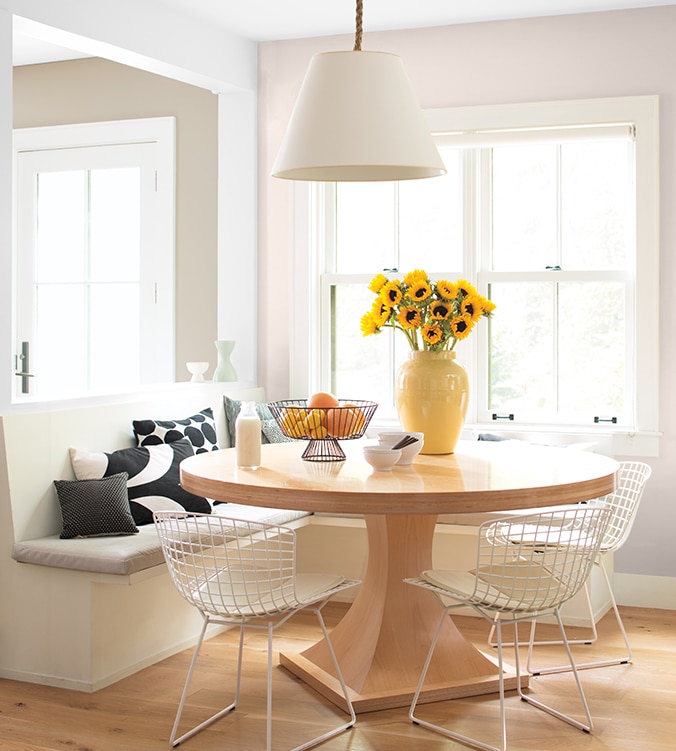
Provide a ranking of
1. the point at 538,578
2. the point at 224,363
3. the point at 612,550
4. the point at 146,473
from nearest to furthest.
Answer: the point at 538,578 < the point at 612,550 < the point at 146,473 < the point at 224,363

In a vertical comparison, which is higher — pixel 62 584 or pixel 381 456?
pixel 381 456

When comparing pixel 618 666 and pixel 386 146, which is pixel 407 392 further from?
pixel 618 666

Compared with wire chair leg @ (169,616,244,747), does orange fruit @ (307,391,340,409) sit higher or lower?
higher

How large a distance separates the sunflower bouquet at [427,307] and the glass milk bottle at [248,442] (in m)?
0.55

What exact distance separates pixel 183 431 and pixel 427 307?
140cm

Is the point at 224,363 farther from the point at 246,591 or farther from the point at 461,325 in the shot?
the point at 246,591

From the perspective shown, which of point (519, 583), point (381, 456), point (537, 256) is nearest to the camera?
point (519, 583)

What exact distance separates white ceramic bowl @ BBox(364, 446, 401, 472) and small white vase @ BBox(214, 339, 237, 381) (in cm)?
207

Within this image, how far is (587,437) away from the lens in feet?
15.5

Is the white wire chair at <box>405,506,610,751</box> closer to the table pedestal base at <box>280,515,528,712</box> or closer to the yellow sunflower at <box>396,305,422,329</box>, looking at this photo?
the table pedestal base at <box>280,515,528,712</box>

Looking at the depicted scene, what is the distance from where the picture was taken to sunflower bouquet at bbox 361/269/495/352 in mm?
3438

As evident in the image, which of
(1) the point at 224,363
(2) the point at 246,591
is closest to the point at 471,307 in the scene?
(2) the point at 246,591

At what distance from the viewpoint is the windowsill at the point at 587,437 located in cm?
466

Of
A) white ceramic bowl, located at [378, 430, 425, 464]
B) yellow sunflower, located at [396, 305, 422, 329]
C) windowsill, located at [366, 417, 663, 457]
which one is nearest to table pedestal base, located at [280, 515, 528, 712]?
white ceramic bowl, located at [378, 430, 425, 464]
